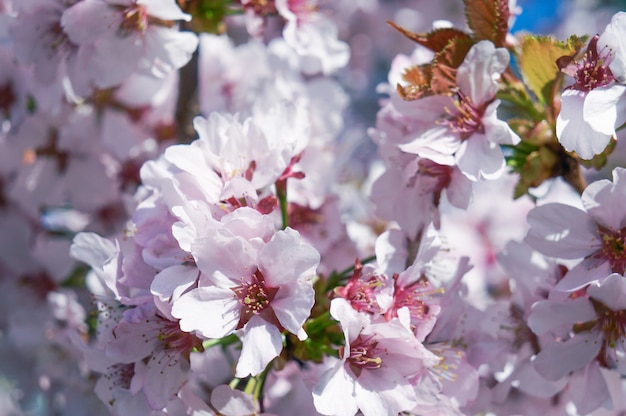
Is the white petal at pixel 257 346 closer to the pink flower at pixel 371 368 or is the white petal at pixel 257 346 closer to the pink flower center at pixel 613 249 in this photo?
the pink flower at pixel 371 368

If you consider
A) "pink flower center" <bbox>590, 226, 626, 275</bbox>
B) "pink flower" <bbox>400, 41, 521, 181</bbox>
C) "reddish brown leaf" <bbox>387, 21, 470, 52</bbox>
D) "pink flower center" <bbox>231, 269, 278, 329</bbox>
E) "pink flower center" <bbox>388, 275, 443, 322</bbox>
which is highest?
"reddish brown leaf" <bbox>387, 21, 470, 52</bbox>

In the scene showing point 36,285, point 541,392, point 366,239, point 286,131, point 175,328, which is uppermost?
point 286,131

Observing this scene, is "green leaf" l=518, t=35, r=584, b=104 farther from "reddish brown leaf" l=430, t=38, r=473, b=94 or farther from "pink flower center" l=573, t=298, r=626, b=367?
"pink flower center" l=573, t=298, r=626, b=367

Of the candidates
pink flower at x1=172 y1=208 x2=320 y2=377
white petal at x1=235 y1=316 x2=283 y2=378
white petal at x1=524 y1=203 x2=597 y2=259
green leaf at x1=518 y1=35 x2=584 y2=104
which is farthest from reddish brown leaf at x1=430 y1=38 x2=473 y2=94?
white petal at x1=235 y1=316 x2=283 y2=378

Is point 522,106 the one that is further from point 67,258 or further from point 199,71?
point 67,258

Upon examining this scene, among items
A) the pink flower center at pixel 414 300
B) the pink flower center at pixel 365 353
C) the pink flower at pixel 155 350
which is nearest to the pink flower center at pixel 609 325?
the pink flower center at pixel 414 300

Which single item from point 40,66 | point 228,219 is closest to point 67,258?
point 40,66
